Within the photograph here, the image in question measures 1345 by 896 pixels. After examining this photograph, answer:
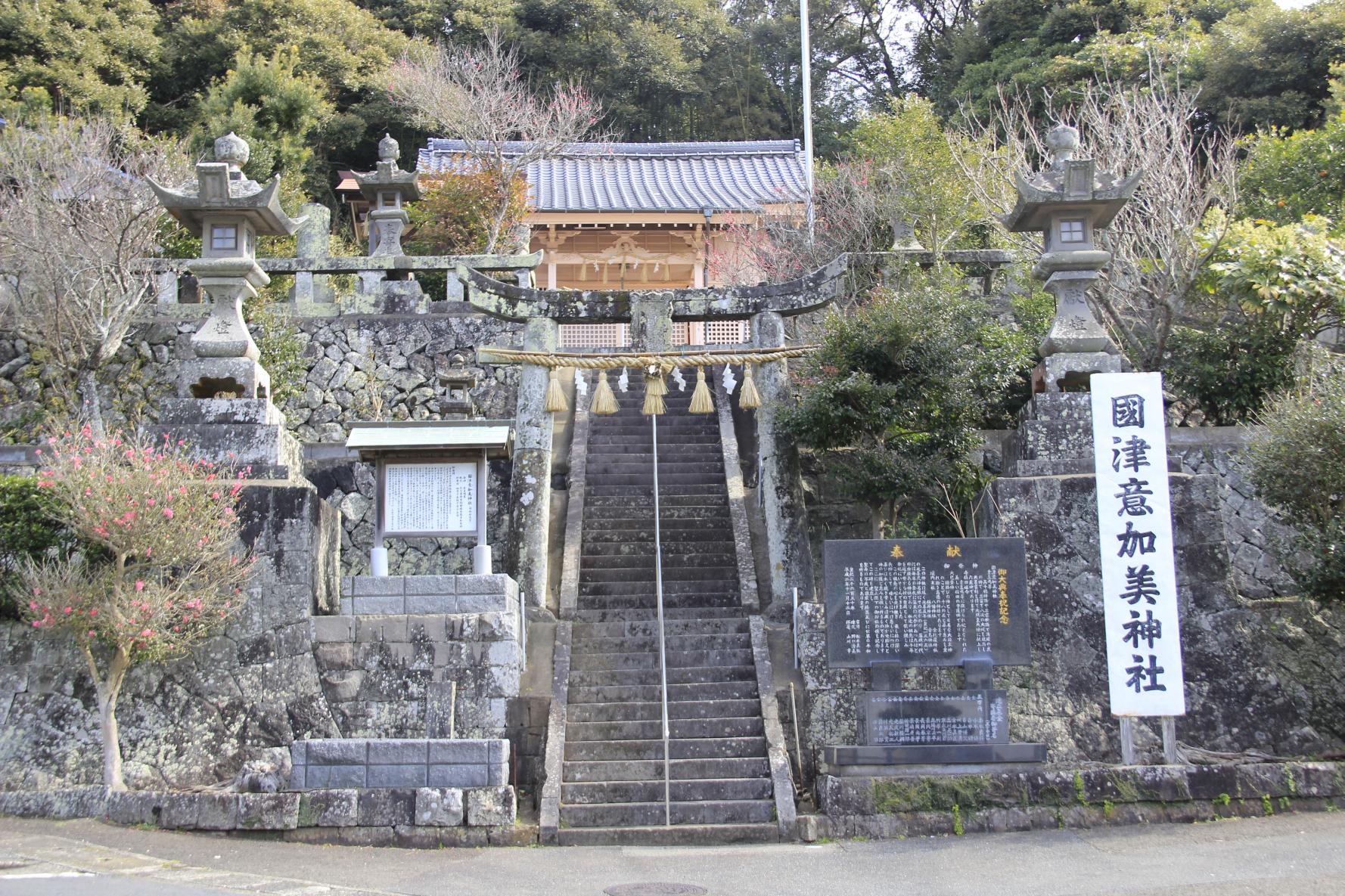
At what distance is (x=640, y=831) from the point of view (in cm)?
1028

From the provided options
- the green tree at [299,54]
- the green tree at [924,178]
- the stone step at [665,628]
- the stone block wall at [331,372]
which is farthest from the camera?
the green tree at [299,54]

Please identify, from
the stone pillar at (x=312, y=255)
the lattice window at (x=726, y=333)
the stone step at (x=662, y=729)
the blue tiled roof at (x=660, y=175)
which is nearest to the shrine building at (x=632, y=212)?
the blue tiled roof at (x=660, y=175)

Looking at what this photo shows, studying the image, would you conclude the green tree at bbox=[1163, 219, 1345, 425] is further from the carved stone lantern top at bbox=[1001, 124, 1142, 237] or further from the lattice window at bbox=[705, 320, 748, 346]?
the lattice window at bbox=[705, 320, 748, 346]

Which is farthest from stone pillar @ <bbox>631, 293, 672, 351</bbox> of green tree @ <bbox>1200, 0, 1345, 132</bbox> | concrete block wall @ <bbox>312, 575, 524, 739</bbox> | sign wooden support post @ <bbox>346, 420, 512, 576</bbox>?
green tree @ <bbox>1200, 0, 1345, 132</bbox>

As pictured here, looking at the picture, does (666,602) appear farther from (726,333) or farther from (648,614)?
(726,333)

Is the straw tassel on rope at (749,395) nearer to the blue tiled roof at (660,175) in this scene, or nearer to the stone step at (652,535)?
the stone step at (652,535)

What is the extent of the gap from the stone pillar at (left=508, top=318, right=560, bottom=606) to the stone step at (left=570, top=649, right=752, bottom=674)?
1.07 metres

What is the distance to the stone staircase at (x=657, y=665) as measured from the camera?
10531mm

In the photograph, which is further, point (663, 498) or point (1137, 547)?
point (663, 498)

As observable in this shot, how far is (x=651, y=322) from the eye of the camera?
47.3 ft

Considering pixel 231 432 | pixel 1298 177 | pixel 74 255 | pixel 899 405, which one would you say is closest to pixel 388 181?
pixel 74 255

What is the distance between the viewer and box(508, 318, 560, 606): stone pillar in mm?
13727

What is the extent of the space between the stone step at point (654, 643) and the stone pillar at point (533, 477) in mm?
811

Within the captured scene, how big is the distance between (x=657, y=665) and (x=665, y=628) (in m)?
0.62
